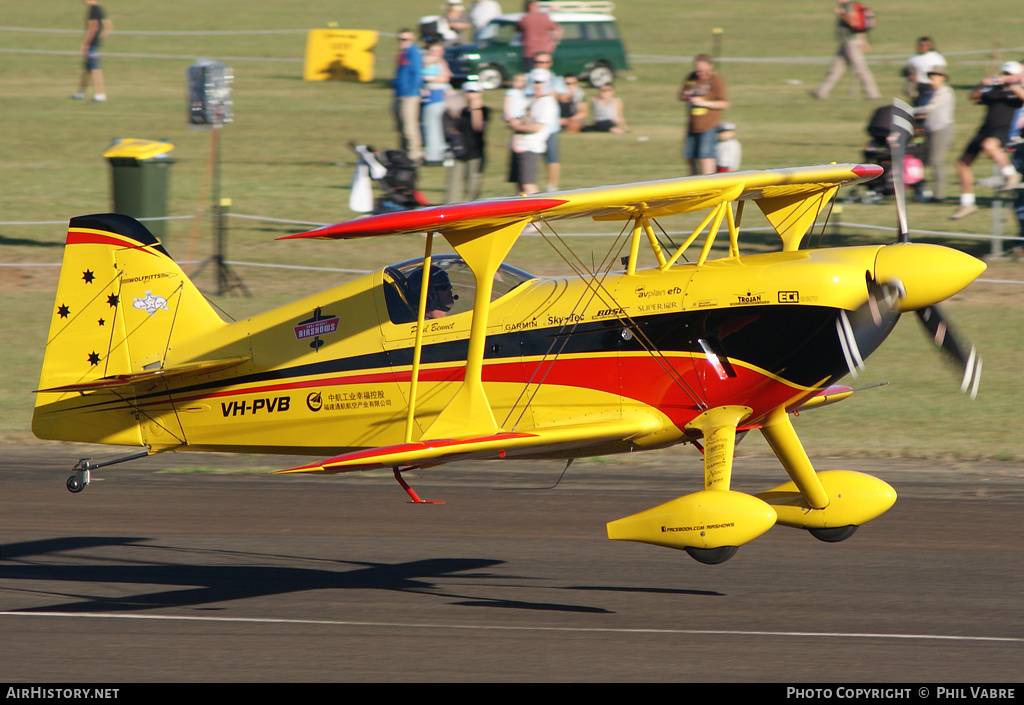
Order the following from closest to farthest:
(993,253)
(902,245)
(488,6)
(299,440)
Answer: (902,245) → (299,440) → (993,253) → (488,6)

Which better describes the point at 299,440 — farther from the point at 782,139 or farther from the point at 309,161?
the point at 782,139

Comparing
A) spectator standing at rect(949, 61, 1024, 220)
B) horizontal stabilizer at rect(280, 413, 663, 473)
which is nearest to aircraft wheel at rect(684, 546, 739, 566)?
horizontal stabilizer at rect(280, 413, 663, 473)

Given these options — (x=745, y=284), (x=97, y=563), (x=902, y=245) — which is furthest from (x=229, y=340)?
(x=902, y=245)

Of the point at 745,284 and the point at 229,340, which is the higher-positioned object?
the point at 745,284

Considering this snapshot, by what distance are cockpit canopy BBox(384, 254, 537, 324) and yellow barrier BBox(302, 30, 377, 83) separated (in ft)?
85.2

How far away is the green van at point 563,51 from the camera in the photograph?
3020 centimetres

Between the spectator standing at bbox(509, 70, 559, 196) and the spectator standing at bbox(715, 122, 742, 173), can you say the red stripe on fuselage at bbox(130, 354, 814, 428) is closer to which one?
the spectator standing at bbox(509, 70, 559, 196)

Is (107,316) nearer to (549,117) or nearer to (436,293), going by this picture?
(436,293)

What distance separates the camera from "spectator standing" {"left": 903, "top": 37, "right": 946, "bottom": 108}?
2001 centimetres

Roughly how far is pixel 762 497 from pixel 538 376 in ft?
6.05

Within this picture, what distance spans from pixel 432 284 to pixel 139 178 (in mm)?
12172

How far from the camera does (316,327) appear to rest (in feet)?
30.6

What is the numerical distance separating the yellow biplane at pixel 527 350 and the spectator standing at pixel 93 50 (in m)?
20.5

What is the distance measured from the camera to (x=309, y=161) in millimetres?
25375
